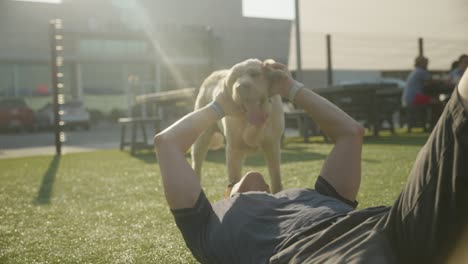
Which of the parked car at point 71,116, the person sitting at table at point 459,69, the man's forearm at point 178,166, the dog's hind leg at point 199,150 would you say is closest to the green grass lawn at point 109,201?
the dog's hind leg at point 199,150

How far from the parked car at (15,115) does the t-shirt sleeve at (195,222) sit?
21423 millimetres

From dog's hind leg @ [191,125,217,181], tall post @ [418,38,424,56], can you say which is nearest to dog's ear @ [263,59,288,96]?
dog's hind leg @ [191,125,217,181]

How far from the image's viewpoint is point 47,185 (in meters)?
5.04

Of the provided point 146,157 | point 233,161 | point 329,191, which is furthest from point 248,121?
point 146,157

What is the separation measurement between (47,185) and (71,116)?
17472mm

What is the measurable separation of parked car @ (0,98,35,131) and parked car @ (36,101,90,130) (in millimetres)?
411

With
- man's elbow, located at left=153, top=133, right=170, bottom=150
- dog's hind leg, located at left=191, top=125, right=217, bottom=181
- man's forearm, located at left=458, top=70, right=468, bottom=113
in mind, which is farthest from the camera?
dog's hind leg, located at left=191, top=125, right=217, bottom=181

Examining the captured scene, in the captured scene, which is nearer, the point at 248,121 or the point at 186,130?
the point at 186,130

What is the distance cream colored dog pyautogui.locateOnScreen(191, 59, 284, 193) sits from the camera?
286 centimetres

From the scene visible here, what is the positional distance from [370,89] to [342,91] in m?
0.57

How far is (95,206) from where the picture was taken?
3.82 meters

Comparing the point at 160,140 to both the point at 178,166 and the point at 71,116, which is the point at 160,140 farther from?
the point at 71,116

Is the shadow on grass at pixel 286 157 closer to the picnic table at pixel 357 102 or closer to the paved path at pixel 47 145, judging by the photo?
the picnic table at pixel 357 102

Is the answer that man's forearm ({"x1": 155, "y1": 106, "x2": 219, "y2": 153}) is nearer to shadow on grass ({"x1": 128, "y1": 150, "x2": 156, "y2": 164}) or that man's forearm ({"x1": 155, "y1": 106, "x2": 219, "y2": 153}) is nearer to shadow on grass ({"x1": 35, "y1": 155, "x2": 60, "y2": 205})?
shadow on grass ({"x1": 35, "y1": 155, "x2": 60, "y2": 205})
